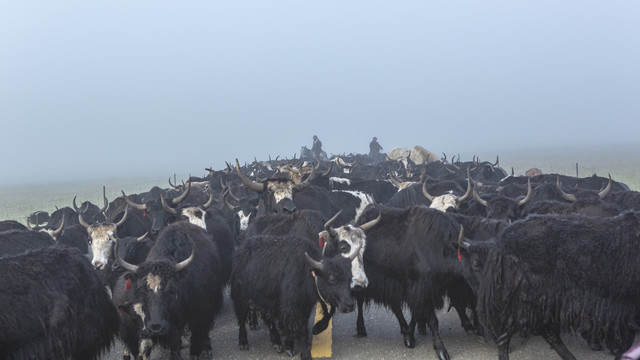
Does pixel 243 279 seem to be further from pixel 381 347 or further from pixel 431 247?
pixel 431 247

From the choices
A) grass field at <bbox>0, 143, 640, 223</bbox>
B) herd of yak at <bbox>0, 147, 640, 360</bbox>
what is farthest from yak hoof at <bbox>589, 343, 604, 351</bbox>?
grass field at <bbox>0, 143, 640, 223</bbox>

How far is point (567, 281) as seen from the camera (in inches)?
181

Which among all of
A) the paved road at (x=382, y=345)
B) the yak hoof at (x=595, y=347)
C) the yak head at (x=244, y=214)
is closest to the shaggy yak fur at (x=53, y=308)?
the paved road at (x=382, y=345)

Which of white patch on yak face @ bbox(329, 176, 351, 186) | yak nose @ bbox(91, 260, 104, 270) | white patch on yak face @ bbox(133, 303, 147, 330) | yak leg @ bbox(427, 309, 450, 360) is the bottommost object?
yak leg @ bbox(427, 309, 450, 360)

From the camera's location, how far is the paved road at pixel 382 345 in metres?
5.43

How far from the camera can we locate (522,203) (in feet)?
25.1

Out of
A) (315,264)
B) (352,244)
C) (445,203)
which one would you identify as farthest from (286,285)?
(445,203)

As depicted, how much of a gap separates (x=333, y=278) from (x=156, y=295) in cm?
176

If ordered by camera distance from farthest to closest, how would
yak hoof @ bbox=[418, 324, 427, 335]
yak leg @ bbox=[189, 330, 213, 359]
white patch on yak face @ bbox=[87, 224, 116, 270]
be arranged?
white patch on yak face @ bbox=[87, 224, 116, 270] < yak hoof @ bbox=[418, 324, 427, 335] < yak leg @ bbox=[189, 330, 213, 359]

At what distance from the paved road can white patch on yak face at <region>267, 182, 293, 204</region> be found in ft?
7.58

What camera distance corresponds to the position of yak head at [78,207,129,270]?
23.0 feet

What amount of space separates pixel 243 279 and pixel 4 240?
3262 mm

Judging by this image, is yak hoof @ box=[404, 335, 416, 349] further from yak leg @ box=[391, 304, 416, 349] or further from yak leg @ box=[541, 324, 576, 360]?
yak leg @ box=[541, 324, 576, 360]

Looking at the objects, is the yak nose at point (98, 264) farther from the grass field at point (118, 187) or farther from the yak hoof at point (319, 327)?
the grass field at point (118, 187)
